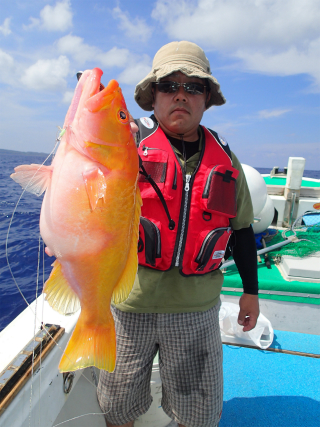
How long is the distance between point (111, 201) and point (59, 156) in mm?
351

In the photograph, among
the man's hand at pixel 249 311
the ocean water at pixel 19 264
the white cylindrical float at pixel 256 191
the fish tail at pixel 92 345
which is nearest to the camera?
the fish tail at pixel 92 345

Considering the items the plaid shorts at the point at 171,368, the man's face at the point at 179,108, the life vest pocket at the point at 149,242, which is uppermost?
the man's face at the point at 179,108

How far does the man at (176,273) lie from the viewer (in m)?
2.00

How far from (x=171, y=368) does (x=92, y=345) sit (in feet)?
2.84

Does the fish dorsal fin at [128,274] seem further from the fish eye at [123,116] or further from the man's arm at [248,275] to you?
the man's arm at [248,275]

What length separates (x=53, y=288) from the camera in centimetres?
145

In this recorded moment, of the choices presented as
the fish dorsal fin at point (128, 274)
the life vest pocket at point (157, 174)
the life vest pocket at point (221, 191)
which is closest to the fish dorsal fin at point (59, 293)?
the fish dorsal fin at point (128, 274)

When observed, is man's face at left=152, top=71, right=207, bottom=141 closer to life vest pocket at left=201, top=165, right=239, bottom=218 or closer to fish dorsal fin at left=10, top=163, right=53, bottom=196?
life vest pocket at left=201, top=165, right=239, bottom=218

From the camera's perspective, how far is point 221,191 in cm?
208

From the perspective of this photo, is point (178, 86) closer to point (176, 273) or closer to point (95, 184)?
point (95, 184)

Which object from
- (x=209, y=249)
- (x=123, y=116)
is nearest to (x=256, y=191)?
(x=209, y=249)

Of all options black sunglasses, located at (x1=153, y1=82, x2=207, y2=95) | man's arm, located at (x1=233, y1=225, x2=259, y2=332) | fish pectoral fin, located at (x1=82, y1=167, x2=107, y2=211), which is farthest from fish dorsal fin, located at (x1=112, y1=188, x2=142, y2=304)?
man's arm, located at (x1=233, y1=225, x2=259, y2=332)

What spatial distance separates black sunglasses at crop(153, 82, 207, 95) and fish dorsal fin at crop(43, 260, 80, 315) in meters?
1.51

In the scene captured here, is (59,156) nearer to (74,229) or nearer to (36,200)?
(74,229)
